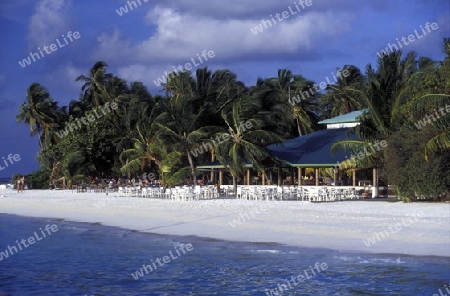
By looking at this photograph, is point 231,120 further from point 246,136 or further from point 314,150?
point 314,150

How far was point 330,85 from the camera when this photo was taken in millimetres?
→ 50406

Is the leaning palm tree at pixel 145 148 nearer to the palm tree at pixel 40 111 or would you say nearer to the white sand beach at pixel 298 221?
the white sand beach at pixel 298 221

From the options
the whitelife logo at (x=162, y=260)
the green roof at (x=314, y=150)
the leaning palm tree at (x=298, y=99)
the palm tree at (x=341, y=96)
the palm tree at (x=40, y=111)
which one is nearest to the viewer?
the whitelife logo at (x=162, y=260)

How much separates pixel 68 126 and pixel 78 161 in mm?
5348

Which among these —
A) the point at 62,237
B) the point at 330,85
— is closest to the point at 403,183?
the point at 62,237

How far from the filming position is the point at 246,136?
31391mm

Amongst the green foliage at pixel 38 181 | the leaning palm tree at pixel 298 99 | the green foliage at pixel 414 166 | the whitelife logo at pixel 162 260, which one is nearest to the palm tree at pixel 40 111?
the green foliage at pixel 38 181

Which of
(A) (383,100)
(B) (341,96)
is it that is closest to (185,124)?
(A) (383,100)

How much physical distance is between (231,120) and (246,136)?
1.31 m

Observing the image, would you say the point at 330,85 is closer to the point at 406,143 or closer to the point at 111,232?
the point at 406,143

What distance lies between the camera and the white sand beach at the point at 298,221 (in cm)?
1516

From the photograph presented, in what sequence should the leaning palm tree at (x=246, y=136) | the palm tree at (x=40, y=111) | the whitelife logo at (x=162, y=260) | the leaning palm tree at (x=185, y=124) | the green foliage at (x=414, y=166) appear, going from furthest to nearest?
the palm tree at (x=40, y=111) < the leaning palm tree at (x=185, y=124) < the leaning palm tree at (x=246, y=136) < the green foliage at (x=414, y=166) < the whitelife logo at (x=162, y=260)

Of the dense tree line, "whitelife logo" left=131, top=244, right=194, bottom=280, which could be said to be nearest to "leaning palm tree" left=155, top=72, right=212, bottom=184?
the dense tree line

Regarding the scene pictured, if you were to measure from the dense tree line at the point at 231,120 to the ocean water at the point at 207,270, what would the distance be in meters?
9.74
